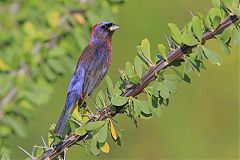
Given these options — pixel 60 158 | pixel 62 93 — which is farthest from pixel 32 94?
pixel 62 93

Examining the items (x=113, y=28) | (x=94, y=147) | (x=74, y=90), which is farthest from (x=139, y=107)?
(x=113, y=28)

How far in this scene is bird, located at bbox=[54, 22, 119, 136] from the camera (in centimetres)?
419

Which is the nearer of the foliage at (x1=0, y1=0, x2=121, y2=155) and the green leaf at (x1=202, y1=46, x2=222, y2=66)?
the green leaf at (x1=202, y1=46, x2=222, y2=66)

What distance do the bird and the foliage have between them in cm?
9

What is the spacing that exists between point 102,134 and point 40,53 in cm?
199

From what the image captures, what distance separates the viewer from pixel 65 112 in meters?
3.61

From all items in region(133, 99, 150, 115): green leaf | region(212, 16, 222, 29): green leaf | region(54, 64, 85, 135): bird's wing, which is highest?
region(54, 64, 85, 135): bird's wing

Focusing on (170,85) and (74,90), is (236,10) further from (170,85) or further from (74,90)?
(74,90)

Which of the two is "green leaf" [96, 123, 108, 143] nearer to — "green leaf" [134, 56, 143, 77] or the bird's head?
"green leaf" [134, 56, 143, 77]

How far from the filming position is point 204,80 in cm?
755

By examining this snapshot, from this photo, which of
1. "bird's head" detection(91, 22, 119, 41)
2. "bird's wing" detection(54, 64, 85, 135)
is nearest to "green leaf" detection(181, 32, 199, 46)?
"bird's wing" detection(54, 64, 85, 135)

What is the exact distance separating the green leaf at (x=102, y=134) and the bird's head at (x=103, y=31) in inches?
69.5

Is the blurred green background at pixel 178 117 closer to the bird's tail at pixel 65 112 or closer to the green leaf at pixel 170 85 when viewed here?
the bird's tail at pixel 65 112

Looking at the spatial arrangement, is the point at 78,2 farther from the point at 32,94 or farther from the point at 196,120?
the point at 196,120
